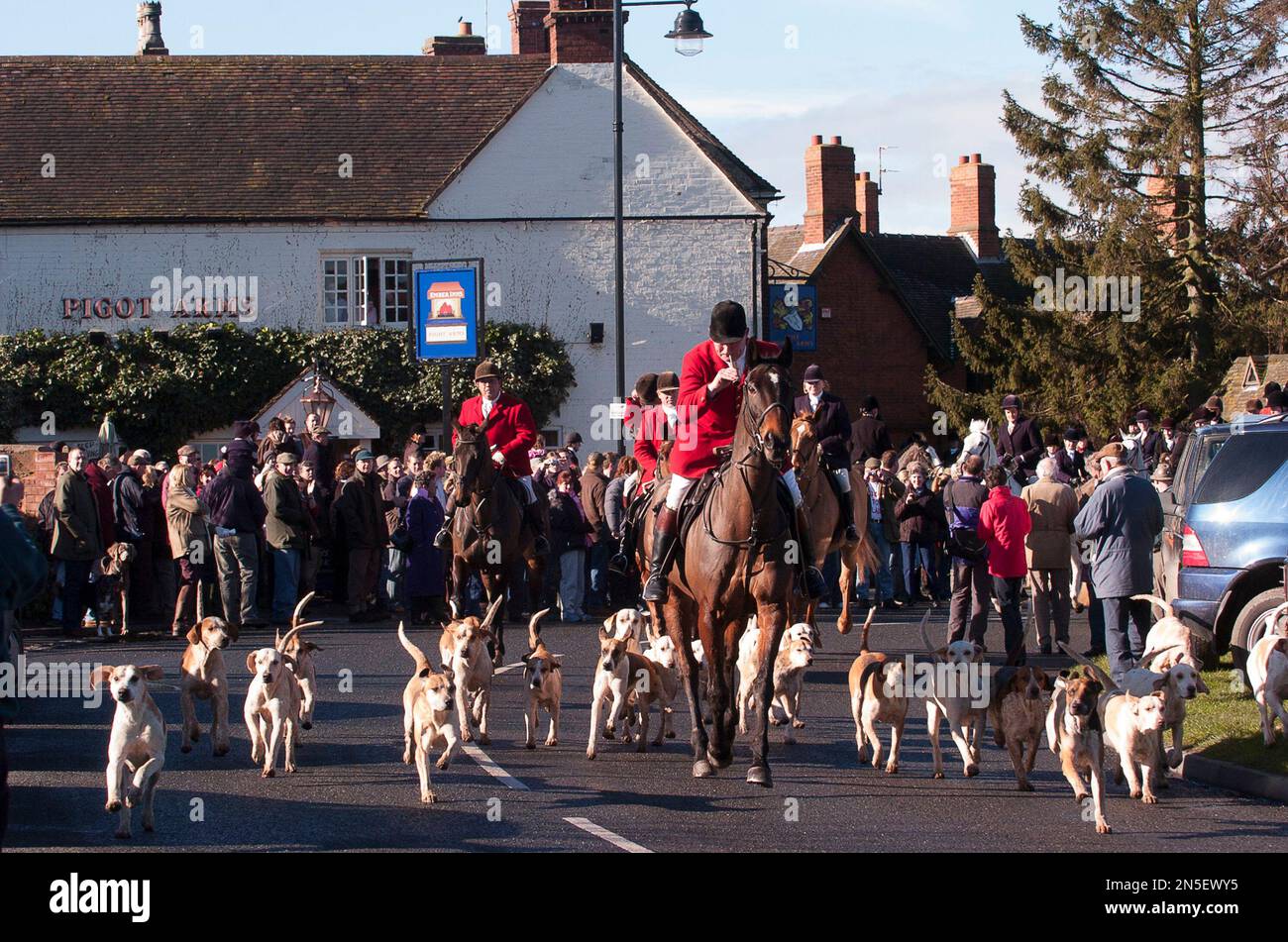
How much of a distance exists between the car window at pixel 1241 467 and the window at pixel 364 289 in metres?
21.8

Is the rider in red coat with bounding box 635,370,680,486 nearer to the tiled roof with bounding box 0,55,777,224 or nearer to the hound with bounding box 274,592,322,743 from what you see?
the hound with bounding box 274,592,322,743

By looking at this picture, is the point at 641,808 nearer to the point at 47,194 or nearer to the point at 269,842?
the point at 269,842

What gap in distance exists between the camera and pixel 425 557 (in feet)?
65.8

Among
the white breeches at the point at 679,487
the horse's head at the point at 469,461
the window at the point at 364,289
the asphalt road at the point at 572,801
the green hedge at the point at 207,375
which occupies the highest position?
the window at the point at 364,289

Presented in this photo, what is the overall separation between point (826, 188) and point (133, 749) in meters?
41.9

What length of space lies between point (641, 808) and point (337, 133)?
90.6ft

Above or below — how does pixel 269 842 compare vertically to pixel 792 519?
below

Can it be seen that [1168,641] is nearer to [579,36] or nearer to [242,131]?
[579,36]

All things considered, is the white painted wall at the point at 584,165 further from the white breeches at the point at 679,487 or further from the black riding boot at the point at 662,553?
the black riding boot at the point at 662,553

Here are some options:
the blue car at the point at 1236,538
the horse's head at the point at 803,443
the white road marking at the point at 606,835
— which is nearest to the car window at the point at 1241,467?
the blue car at the point at 1236,538

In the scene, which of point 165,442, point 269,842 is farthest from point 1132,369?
point 269,842

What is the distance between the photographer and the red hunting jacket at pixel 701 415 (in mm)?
11383

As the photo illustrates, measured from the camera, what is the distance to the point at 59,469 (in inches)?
743

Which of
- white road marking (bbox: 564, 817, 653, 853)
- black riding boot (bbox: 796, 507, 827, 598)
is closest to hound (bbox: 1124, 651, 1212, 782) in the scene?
black riding boot (bbox: 796, 507, 827, 598)
